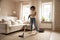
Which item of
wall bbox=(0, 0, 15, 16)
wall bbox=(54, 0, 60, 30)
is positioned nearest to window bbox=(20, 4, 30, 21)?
A: wall bbox=(0, 0, 15, 16)

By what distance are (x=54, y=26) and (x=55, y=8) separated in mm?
1226

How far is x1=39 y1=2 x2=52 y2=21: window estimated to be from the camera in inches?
274

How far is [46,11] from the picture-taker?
279 inches

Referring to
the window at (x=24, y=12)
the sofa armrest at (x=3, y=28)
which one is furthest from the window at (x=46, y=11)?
the sofa armrest at (x=3, y=28)

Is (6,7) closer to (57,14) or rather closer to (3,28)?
(3,28)

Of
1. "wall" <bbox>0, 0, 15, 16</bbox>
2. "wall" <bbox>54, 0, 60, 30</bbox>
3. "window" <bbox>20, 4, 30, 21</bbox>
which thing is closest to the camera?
"wall" <bbox>0, 0, 15, 16</bbox>

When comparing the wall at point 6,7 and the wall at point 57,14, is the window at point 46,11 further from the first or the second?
the wall at point 6,7

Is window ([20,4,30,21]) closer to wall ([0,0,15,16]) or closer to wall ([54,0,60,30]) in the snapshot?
wall ([0,0,15,16])

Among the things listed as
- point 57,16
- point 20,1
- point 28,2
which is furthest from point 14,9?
point 57,16

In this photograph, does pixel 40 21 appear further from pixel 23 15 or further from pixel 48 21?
pixel 23 15

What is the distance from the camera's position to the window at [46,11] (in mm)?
6952

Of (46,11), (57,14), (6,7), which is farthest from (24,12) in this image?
(57,14)

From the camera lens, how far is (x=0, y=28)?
176 inches

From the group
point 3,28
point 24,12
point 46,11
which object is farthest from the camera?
point 24,12
